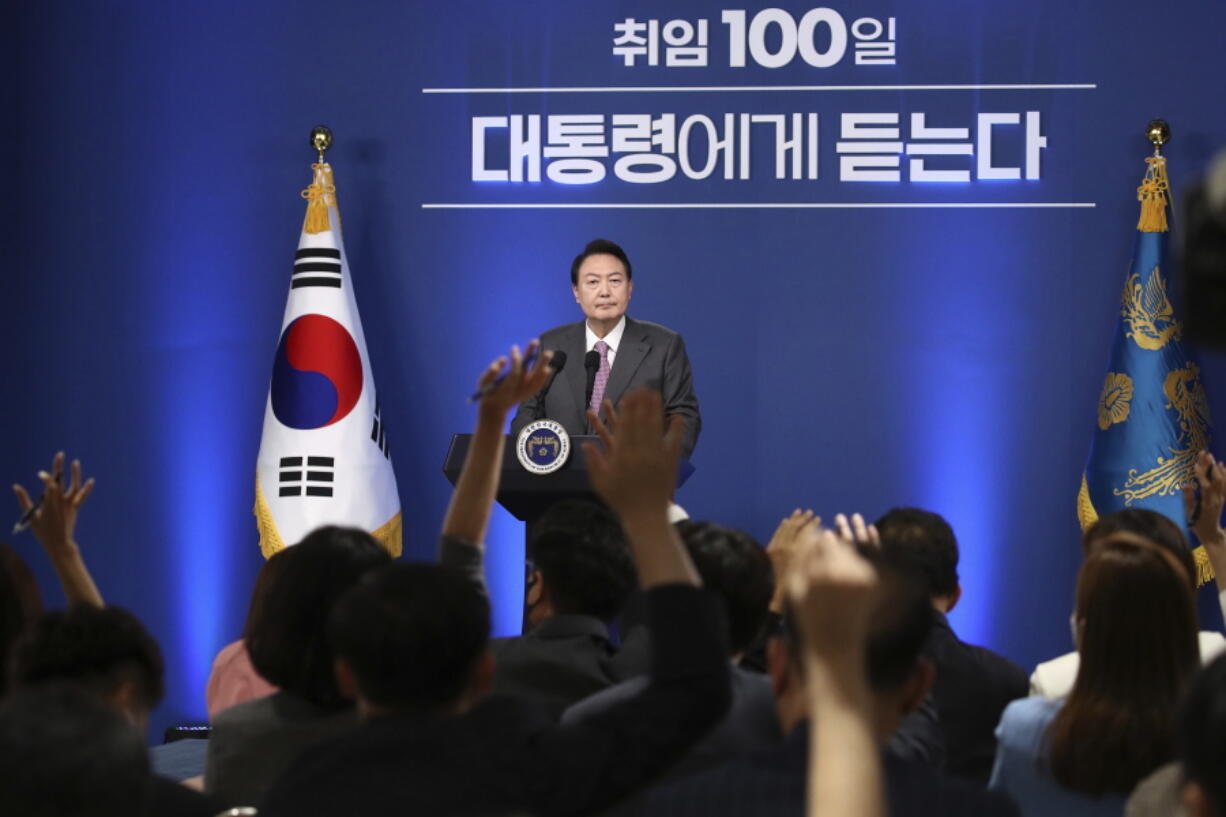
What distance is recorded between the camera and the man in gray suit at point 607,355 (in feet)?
17.4

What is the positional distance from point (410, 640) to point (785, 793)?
449 millimetres

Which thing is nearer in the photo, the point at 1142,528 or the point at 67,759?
the point at 67,759

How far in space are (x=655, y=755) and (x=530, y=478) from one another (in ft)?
8.68

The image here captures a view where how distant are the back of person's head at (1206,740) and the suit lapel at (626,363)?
414 cm

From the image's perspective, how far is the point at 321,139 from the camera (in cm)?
631

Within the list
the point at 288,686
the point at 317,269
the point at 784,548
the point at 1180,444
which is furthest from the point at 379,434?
the point at 288,686

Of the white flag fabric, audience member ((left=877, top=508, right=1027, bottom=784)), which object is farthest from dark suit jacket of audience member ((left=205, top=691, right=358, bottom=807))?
the white flag fabric

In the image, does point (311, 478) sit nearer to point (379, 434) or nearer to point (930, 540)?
point (379, 434)

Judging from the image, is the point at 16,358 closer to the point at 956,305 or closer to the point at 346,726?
the point at 956,305

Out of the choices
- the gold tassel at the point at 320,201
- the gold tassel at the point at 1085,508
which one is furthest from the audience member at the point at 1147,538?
the gold tassel at the point at 320,201

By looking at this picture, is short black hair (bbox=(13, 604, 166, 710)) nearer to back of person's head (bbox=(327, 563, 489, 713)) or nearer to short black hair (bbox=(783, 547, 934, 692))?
back of person's head (bbox=(327, 563, 489, 713))

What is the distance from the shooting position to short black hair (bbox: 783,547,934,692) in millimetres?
1440

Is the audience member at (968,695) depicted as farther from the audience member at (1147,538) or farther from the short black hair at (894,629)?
the short black hair at (894,629)

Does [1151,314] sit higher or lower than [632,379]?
higher
